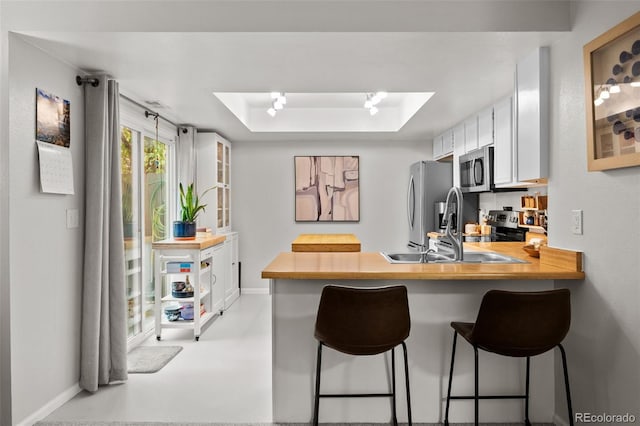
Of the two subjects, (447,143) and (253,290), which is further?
(253,290)

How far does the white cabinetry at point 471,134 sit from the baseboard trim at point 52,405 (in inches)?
154

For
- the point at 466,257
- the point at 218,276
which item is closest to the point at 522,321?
the point at 466,257

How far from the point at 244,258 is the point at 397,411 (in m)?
4.01

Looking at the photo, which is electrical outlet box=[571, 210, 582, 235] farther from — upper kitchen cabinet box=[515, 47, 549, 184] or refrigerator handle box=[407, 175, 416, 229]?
refrigerator handle box=[407, 175, 416, 229]

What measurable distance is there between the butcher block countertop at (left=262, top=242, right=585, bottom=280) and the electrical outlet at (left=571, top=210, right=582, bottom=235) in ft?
0.39

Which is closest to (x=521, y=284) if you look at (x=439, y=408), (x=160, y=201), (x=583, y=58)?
(x=439, y=408)

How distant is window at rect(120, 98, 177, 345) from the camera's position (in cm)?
386

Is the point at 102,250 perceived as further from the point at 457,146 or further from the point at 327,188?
the point at 457,146

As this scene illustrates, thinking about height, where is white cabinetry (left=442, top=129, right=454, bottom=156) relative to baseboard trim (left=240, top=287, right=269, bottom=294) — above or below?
above

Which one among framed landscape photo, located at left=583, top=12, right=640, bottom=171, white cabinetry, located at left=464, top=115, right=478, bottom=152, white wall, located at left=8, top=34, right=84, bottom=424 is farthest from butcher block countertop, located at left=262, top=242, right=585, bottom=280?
white cabinetry, located at left=464, top=115, right=478, bottom=152

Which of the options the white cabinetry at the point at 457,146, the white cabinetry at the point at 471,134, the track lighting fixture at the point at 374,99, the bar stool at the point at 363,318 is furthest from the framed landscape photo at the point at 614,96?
the white cabinetry at the point at 457,146

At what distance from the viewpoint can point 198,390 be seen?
293 centimetres

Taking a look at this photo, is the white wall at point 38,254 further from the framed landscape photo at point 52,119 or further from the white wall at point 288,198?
the white wall at point 288,198

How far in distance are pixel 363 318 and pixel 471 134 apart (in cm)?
303
